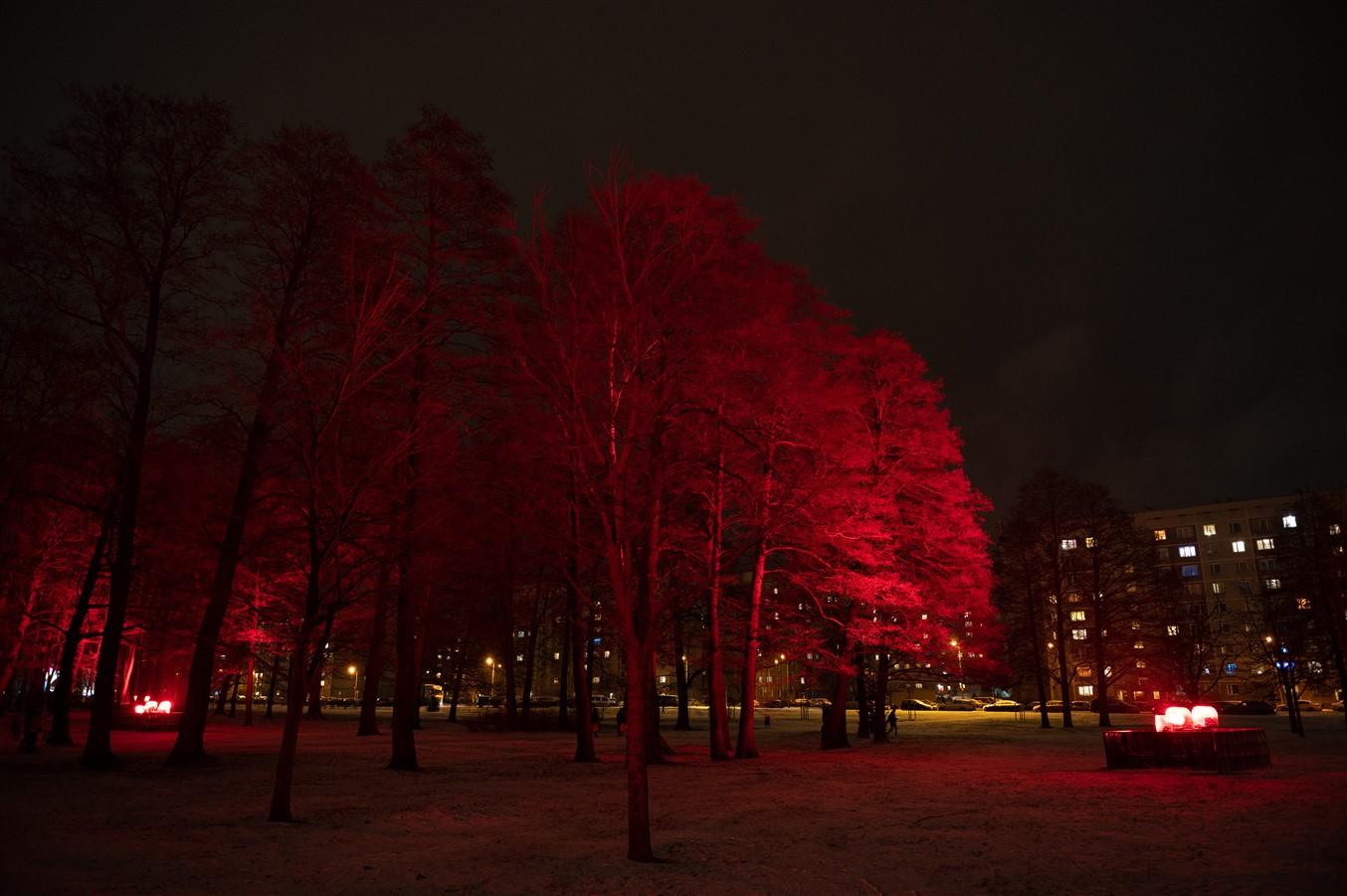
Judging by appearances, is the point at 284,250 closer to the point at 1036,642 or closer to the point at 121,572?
the point at 121,572

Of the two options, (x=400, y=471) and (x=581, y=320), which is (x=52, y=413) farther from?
(x=581, y=320)

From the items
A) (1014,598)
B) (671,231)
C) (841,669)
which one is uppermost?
(671,231)

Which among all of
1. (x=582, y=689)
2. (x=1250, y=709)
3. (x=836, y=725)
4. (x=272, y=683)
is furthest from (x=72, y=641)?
(x=1250, y=709)

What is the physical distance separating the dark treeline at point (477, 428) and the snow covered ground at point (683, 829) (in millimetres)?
1382

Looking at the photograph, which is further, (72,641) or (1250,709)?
(1250,709)

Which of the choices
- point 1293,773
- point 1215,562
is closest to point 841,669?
point 1293,773

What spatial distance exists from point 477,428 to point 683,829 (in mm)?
8906

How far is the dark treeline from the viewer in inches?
452

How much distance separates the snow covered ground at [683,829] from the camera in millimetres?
8523

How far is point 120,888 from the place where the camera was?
7734 mm

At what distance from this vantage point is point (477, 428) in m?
16.6

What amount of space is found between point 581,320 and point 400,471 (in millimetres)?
7629

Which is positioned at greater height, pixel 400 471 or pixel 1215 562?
pixel 1215 562

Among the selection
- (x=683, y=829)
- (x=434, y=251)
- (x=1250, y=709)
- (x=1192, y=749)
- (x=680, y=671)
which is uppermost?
(x=434, y=251)
